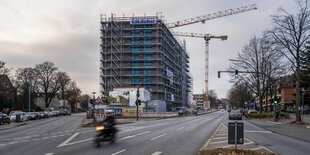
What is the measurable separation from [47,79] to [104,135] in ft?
224

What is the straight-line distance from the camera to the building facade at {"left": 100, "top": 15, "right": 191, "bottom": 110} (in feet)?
274

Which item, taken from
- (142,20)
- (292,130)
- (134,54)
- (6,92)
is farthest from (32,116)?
(142,20)

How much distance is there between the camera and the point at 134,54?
8594 centimetres

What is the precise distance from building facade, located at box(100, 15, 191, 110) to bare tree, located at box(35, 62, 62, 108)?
521 inches

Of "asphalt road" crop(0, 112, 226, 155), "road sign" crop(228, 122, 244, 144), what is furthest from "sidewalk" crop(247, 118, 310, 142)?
"road sign" crop(228, 122, 244, 144)

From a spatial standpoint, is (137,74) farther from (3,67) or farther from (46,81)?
(3,67)

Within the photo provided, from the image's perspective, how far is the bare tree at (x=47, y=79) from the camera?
73.9 meters

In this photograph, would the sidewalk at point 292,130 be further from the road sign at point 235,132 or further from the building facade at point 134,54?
the building facade at point 134,54

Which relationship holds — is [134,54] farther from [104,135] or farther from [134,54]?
[104,135]

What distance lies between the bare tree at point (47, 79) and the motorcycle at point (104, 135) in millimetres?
66016

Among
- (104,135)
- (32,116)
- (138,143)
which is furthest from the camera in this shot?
(32,116)

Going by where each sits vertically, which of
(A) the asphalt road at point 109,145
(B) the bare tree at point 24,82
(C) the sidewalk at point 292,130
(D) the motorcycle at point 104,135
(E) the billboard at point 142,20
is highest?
(E) the billboard at point 142,20

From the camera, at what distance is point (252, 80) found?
48906 mm

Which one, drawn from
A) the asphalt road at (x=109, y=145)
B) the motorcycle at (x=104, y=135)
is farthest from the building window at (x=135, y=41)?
the motorcycle at (x=104, y=135)
